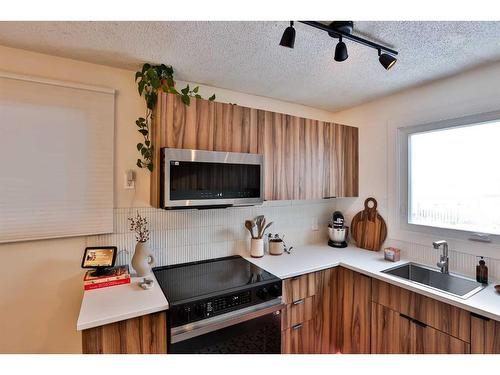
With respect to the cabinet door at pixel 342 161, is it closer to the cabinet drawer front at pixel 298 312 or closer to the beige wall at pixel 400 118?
the beige wall at pixel 400 118

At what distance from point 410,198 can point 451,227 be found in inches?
14.0

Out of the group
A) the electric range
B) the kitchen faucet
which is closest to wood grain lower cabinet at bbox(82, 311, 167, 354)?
the electric range

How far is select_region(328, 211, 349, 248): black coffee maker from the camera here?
2.37 meters

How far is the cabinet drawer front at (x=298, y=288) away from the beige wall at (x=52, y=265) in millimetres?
1219

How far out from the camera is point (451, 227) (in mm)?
1813

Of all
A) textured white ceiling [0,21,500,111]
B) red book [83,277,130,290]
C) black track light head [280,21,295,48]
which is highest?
textured white ceiling [0,21,500,111]

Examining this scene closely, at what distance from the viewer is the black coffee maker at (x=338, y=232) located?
237 cm

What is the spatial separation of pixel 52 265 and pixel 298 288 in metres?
1.63

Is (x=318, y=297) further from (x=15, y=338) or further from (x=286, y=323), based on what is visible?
(x=15, y=338)

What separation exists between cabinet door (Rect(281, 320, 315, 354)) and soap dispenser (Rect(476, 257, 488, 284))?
1142mm

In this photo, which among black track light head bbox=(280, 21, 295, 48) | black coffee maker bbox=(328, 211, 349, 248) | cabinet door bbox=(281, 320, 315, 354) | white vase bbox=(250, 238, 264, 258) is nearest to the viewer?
black track light head bbox=(280, 21, 295, 48)

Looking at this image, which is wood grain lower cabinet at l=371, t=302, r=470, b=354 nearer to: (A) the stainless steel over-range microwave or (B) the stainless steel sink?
(B) the stainless steel sink

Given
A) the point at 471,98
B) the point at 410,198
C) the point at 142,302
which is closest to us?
the point at 142,302
